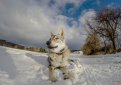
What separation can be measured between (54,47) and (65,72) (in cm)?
124

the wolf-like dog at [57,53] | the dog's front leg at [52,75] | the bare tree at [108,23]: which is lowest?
the dog's front leg at [52,75]

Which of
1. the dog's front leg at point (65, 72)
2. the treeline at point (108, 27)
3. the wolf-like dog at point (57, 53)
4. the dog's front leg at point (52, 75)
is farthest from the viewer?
the treeline at point (108, 27)

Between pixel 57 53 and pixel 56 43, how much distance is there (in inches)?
18.2

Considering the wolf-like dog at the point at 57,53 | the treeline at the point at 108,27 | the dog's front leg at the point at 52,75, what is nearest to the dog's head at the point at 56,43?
the wolf-like dog at the point at 57,53

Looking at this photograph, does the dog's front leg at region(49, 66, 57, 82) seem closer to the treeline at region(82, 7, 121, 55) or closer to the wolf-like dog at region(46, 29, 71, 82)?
the wolf-like dog at region(46, 29, 71, 82)

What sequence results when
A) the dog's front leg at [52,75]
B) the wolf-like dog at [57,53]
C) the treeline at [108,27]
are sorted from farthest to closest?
the treeline at [108,27]
the wolf-like dog at [57,53]
the dog's front leg at [52,75]

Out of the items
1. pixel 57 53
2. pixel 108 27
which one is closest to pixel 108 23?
pixel 108 27

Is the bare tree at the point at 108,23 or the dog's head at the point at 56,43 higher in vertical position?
the bare tree at the point at 108,23

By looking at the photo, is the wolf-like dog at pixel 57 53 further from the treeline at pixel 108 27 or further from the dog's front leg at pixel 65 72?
the treeline at pixel 108 27

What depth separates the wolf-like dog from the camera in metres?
10.9

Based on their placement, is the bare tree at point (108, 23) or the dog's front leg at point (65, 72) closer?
the dog's front leg at point (65, 72)

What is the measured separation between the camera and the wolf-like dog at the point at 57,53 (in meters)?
10.9

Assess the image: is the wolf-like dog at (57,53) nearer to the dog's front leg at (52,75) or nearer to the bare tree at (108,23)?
the dog's front leg at (52,75)

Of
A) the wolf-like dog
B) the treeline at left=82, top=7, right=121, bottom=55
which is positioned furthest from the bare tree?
the wolf-like dog
